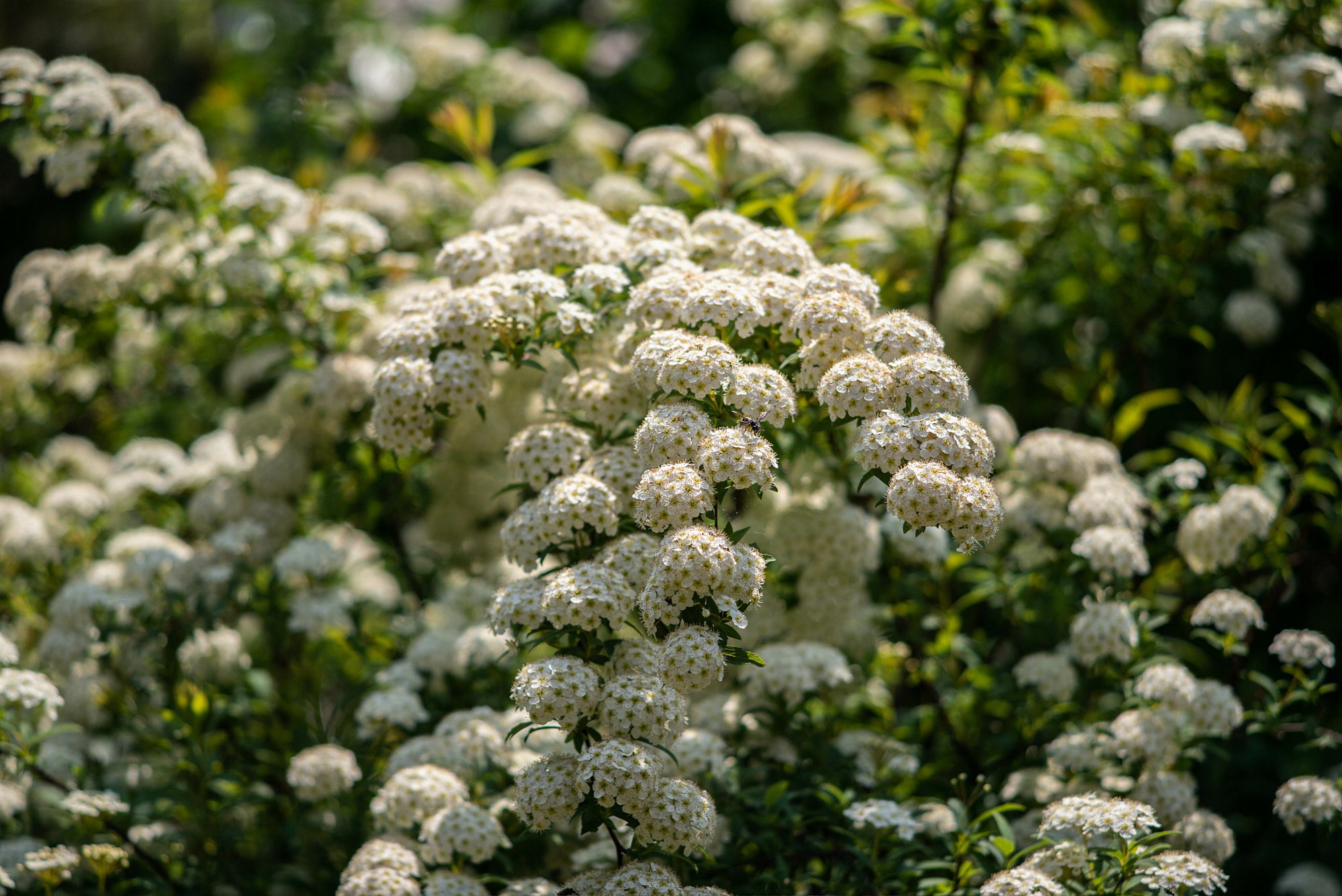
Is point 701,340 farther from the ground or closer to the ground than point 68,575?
farther from the ground

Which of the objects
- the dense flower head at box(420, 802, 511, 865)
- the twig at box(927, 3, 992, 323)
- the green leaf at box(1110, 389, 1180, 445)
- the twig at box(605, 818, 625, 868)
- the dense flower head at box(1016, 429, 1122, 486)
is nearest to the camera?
the twig at box(605, 818, 625, 868)

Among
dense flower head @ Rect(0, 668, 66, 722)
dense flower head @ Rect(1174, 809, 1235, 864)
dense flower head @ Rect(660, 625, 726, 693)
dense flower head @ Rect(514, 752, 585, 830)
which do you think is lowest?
dense flower head @ Rect(1174, 809, 1235, 864)

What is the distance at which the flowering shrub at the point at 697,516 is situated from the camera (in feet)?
11.9

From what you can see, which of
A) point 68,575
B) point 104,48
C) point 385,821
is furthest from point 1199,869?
point 104,48

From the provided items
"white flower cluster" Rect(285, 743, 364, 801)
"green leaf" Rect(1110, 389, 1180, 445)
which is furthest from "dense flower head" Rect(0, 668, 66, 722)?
"green leaf" Rect(1110, 389, 1180, 445)

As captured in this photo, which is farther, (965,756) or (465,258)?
(965,756)

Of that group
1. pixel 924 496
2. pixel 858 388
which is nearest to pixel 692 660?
pixel 924 496

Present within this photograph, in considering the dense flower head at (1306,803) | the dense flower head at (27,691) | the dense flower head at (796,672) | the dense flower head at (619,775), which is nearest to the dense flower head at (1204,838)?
the dense flower head at (1306,803)

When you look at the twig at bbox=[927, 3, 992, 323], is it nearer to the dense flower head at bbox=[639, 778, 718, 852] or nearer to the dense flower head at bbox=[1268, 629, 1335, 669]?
the dense flower head at bbox=[1268, 629, 1335, 669]

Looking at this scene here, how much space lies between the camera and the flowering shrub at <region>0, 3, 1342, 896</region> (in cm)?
362

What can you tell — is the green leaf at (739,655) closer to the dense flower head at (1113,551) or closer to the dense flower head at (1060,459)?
the dense flower head at (1113,551)

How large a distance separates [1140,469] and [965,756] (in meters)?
2.96

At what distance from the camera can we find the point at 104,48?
13758 mm

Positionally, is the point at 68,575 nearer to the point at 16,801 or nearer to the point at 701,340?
the point at 16,801
